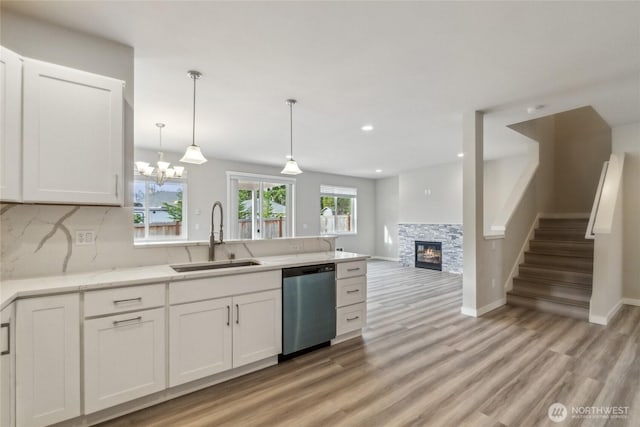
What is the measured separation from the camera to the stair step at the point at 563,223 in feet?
16.9

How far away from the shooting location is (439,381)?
2344 mm

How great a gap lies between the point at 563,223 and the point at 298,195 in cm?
588

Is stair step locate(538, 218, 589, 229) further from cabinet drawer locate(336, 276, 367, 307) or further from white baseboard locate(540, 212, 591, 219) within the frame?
cabinet drawer locate(336, 276, 367, 307)

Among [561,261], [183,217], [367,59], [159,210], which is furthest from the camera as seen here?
[183,217]

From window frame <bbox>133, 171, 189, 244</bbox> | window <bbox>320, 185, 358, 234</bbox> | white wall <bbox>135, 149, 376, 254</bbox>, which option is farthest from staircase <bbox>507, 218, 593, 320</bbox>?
window frame <bbox>133, 171, 189, 244</bbox>

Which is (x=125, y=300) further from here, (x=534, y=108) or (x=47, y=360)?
(x=534, y=108)

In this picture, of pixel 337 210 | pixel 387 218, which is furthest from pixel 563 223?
pixel 337 210

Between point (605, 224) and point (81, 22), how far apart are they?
17.7 ft

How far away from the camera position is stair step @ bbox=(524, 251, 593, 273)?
437 cm

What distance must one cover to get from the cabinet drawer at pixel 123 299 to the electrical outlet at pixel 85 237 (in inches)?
24.5

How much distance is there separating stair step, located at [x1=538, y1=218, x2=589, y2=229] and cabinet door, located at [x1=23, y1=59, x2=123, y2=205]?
6.59 m

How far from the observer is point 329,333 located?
2910 mm

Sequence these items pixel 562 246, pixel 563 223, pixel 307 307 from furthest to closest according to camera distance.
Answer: pixel 563 223, pixel 562 246, pixel 307 307

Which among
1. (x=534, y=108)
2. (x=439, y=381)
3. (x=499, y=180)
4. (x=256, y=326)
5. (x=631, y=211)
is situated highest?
(x=534, y=108)
